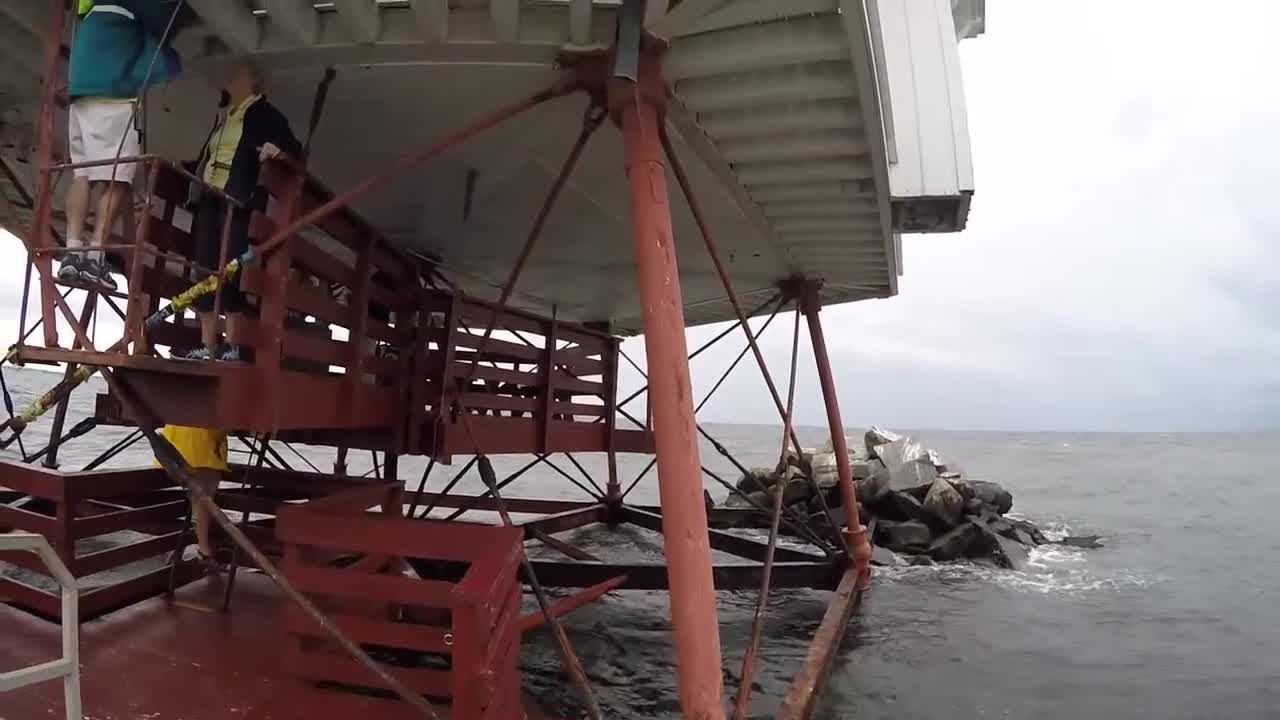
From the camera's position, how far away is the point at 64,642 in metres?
2.25

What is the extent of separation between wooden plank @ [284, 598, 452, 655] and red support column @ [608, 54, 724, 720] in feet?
3.96

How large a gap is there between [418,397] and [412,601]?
2426mm

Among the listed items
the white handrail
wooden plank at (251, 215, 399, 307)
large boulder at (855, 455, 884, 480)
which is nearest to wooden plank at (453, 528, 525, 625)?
the white handrail

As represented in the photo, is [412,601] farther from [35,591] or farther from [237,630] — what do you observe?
[35,591]

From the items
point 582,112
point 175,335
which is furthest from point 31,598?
point 582,112

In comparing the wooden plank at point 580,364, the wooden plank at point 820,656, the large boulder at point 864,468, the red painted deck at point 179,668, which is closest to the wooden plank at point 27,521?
the red painted deck at point 179,668

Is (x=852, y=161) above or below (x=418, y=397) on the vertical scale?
above

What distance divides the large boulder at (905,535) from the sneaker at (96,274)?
578 inches

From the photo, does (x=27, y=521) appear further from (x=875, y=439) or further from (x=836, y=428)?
(x=875, y=439)

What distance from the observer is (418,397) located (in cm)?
556

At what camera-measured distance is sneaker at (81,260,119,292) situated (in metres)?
3.46

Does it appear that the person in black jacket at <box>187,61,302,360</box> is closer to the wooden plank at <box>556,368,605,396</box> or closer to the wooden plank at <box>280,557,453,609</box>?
the wooden plank at <box>280,557,453,609</box>

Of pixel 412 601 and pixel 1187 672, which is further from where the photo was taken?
pixel 1187 672

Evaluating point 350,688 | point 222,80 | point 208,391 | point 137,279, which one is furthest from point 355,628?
point 222,80
